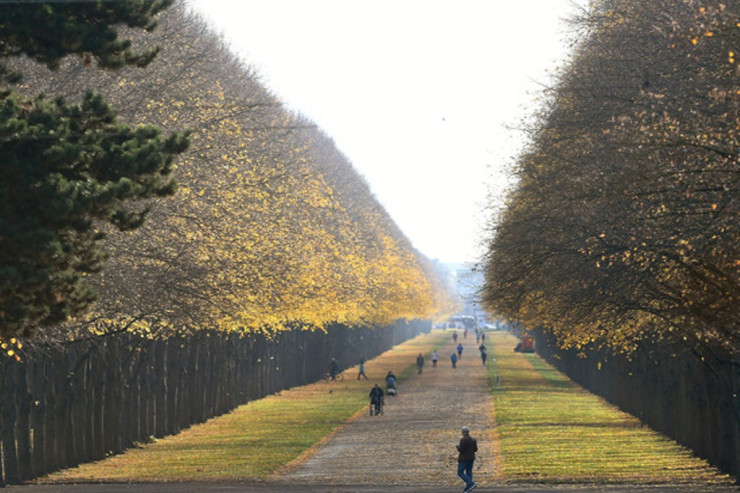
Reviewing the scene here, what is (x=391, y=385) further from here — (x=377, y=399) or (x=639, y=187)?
(x=639, y=187)

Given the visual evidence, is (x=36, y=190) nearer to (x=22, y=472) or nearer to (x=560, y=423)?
(x=22, y=472)

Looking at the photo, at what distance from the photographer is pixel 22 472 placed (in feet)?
116

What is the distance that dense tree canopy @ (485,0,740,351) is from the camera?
81.6 feet

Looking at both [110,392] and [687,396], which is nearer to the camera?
[687,396]

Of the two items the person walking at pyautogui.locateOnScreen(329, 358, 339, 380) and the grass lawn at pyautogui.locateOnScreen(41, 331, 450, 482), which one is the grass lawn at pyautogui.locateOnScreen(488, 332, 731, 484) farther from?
the person walking at pyautogui.locateOnScreen(329, 358, 339, 380)

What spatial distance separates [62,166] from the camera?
63.1 ft

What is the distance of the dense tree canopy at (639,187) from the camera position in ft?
81.6

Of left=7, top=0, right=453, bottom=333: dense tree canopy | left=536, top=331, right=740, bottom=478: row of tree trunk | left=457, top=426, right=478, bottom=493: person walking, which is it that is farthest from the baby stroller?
left=457, top=426, right=478, bottom=493: person walking

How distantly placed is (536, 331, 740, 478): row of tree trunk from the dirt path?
19.0ft

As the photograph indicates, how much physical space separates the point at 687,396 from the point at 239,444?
47.6ft

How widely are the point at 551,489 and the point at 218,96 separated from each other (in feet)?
56.9

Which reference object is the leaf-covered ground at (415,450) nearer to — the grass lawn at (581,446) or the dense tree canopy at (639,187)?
the grass lawn at (581,446)

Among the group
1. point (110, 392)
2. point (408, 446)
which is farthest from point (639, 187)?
point (110, 392)

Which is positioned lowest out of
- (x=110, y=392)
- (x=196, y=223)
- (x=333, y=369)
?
(x=110, y=392)
